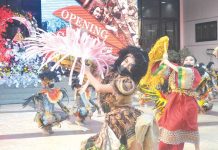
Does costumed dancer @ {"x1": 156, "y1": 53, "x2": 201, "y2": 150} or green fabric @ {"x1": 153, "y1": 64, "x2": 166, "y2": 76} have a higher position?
green fabric @ {"x1": 153, "y1": 64, "x2": 166, "y2": 76}

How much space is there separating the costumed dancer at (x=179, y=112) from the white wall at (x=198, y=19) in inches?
595

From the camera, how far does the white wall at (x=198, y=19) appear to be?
2223 centimetres

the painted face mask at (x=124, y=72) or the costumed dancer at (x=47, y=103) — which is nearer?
the painted face mask at (x=124, y=72)

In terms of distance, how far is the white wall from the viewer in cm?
2223

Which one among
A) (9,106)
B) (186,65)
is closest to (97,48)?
(186,65)

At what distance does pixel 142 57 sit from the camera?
4.05 meters

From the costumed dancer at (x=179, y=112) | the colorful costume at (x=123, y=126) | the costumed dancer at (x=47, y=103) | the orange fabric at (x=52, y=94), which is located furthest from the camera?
the orange fabric at (x=52, y=94)

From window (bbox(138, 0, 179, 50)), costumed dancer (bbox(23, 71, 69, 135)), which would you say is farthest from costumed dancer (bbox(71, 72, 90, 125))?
window (bbox(138, 0, 179, 50))

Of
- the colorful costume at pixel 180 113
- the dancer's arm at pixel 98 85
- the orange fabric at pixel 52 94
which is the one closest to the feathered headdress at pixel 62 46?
the dancer's arm at pixel 98 85

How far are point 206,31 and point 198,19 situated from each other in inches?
42.2

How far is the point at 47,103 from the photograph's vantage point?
9.21 metres

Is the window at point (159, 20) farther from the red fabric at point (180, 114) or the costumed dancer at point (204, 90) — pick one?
the red fabric at point (180, 114)

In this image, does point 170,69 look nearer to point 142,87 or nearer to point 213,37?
point 142,87

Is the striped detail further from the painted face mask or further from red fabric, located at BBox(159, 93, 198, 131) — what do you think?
the painted face mask
